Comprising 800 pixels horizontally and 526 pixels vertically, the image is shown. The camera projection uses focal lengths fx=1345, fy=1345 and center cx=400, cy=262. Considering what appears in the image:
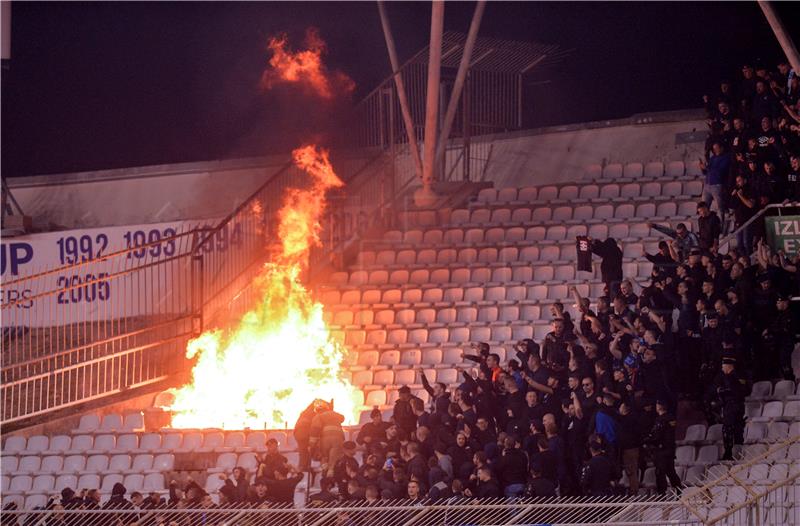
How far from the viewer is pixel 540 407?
1437cm

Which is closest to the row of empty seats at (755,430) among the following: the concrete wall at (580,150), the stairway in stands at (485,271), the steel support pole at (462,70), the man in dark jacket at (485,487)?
the man in dark jacket at (485,487)

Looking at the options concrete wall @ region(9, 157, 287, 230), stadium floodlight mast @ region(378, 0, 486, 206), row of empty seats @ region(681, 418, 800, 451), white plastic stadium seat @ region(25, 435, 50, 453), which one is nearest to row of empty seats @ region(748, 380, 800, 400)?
row of empty seats @ region(681, 418, 800, 451)

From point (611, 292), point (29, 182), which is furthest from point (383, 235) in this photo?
point (29, 182)

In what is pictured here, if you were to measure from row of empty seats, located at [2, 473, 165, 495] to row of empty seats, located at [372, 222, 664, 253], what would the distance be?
5.38 m

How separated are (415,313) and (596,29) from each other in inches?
274

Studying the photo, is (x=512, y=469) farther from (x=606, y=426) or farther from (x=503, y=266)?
(x=503, y=266)

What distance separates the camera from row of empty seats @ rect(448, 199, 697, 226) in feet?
63.5

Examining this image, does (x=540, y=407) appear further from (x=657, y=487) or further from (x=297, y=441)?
(x=297, y=441)

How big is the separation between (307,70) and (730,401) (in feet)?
41.9

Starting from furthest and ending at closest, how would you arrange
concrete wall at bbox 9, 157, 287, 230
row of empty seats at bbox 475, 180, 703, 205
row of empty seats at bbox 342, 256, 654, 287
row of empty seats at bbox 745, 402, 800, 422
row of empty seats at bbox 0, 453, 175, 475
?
concrete wall at bbox 9, 157, 287, 230 → row of empty seats at bbox 475, 180, 703, 205 → row of empty seats at bbox 342, 256, 654, 287 → row of empty seats at bbox 0, 453, 175, 475 → row of empty seats at bbox 745, 402, 800, 422

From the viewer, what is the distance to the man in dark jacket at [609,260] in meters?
17.2

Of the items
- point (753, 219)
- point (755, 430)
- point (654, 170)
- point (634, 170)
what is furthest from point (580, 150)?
point (755, 430)

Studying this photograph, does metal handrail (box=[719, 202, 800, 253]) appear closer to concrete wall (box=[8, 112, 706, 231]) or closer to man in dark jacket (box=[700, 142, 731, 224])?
man in dark jacket (box=[700, 142, 731, 224])

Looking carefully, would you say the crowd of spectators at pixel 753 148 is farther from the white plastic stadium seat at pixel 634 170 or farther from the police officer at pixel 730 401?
the police officer at pixel 730 401
